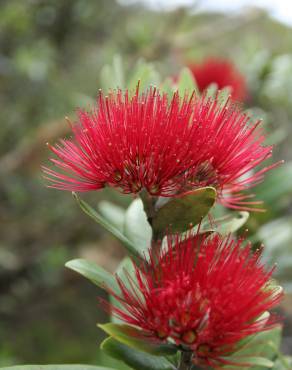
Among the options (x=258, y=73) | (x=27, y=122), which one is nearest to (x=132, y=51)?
(x=27, y=122)

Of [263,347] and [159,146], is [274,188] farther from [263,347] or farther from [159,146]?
[159,146]

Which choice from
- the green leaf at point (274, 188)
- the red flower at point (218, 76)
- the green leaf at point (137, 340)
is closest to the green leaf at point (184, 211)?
the green leaf at point (137, 340)

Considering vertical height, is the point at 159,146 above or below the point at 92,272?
above

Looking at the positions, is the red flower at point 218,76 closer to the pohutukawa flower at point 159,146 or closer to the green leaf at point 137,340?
the pohutukawa flower at point 159,146

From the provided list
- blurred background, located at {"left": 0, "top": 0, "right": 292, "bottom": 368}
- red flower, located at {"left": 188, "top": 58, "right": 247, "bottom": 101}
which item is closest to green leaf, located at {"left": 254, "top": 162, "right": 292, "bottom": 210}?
red flower, located at {"left": 188, "top": 58, "right": 247, "bottom": 101}

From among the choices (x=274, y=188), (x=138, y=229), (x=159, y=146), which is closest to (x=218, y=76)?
(x=274, y=188)

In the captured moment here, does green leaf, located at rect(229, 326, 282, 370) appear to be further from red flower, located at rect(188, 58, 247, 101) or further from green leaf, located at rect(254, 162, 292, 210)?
red flower, located at rect(188, 58, 247, 101)
